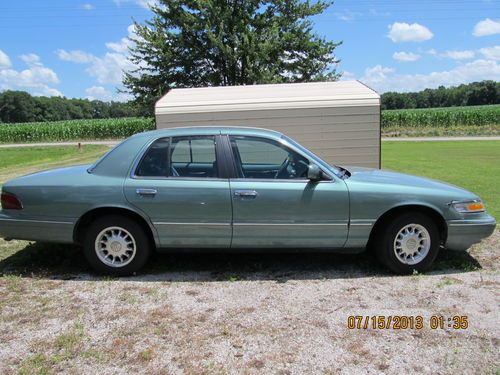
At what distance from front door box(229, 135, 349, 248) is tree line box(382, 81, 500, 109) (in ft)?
311

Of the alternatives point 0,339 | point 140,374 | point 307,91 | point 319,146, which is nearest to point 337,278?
point 140,374

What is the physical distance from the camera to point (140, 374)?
3.04 metres

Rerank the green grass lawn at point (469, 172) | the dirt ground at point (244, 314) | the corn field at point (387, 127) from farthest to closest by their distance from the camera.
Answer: the corn field at point (387, 127), the green grass lawn at point (469, 172), the dirt ground at point (244, 314)

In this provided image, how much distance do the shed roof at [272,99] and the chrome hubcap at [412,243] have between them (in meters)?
4.19

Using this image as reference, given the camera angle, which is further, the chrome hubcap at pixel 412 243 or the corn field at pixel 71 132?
the corn field at pixel 71 132

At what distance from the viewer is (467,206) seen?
15.9ft

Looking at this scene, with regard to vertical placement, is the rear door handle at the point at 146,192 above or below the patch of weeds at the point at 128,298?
above

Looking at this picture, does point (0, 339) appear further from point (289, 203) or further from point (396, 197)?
point (396, 197)

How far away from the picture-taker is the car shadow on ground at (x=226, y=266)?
16.2 feet

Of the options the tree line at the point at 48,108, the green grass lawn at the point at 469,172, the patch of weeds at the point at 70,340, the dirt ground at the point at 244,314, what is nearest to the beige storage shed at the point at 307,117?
the green grass lawn at the point at 469,172

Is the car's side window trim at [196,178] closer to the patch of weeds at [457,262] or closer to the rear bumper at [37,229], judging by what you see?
the rear bumper at [37,229]

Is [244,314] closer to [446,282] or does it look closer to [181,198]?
[181,198]

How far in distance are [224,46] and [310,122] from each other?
589 inches

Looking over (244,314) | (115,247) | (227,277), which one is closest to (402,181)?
(227,277)
